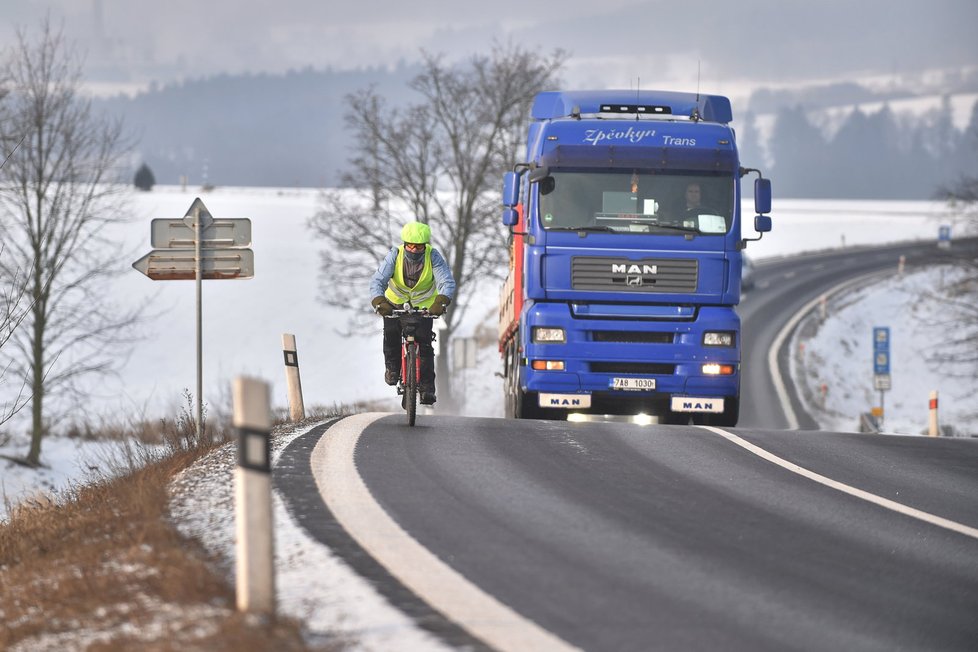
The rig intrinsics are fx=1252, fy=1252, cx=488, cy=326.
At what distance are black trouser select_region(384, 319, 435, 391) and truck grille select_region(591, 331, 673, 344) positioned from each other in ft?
9.53

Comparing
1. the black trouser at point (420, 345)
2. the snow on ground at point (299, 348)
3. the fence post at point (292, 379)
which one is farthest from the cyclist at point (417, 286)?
the fence post at point (292, 379)

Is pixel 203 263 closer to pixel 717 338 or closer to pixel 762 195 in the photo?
pixel 717 338

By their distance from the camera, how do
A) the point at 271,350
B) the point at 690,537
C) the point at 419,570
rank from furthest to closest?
1. the point at 271,350
2. the point at 690,537
3. the point at 419,570

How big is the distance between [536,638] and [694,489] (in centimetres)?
382

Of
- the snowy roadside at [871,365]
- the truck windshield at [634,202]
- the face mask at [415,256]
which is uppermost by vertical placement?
the truck windshield at [634,202]

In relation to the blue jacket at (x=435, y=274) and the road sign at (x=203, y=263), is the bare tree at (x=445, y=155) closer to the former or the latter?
the road sign at (x=203, y=263)

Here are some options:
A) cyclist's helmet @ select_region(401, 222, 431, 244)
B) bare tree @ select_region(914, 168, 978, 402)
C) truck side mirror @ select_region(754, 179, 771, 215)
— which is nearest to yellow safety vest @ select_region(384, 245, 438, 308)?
cyclist's helmet @ select_region(401, 222, 431, 244)

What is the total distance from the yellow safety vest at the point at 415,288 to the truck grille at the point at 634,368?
3.10 metres

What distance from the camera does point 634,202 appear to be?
46.0 feet

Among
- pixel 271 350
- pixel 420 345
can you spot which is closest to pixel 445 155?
pixel 271 350

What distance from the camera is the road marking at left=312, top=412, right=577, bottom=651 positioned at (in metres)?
4.94

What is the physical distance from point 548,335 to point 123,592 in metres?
8.95

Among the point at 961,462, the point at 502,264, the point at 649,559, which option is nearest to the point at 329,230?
the point at 502,264

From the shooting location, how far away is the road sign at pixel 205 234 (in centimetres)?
1434
